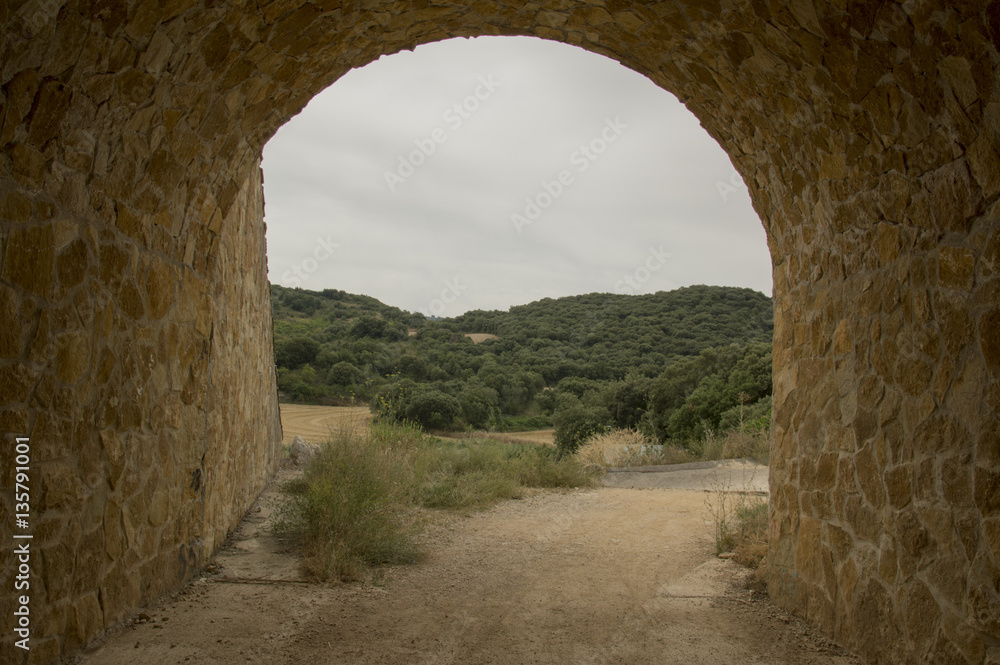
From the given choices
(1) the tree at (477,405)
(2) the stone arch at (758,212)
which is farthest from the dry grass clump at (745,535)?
(1) the tree at (477,405)

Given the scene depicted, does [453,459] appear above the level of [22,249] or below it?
below

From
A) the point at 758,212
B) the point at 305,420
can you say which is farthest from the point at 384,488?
the point at 305,420

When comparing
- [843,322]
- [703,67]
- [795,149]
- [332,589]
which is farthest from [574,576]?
[703,67]

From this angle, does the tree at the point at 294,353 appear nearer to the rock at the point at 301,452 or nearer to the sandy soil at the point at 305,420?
the sandy soil at the point at 305,420

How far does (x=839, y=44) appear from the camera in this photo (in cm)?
329

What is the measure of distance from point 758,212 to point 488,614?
11.9 feet

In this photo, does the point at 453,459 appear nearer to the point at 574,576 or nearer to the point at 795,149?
the point at 574,576

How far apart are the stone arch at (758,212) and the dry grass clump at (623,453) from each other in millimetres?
8937

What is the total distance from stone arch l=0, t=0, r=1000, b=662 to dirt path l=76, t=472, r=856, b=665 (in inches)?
13.0

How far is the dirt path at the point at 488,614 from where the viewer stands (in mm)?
3803

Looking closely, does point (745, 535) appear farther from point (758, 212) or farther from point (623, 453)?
point (623, 453)

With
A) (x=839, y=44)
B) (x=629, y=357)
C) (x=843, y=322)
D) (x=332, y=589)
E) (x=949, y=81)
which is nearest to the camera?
(x=949, y=81)

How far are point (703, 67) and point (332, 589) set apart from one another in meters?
4.58

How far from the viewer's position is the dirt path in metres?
3.80
